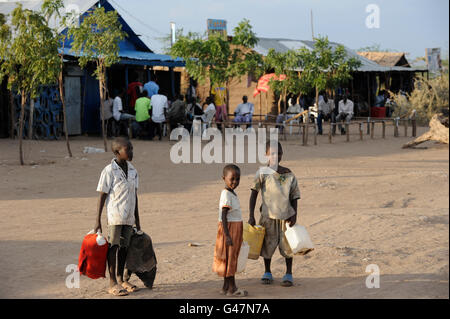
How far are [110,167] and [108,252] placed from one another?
71cm

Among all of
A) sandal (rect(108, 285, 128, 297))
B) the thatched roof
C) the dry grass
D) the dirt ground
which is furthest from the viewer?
the thatched roof

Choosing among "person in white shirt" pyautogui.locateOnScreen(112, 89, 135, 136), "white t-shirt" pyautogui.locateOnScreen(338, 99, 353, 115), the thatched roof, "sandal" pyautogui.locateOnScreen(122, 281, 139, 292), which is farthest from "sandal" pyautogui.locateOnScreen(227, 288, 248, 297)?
the thatched roof

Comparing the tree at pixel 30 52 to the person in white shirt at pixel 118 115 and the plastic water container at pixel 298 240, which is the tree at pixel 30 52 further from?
the plastic water container at pixel 298 240

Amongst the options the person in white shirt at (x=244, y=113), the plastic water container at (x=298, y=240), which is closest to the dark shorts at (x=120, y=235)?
the plastic water container at (x=298, y=240)

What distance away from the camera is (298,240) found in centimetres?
544

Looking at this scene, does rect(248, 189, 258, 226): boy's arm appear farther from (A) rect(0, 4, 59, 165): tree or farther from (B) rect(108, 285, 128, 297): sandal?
(A) rect(0, 4, 59, 165): tree

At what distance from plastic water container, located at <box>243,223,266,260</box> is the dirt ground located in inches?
12.6

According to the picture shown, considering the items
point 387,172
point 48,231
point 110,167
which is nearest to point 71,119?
point 387,172

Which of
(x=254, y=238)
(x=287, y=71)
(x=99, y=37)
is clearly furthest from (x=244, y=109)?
(x=254, y=238)

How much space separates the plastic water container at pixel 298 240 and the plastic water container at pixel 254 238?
0.76ft

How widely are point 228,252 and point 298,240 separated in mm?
617

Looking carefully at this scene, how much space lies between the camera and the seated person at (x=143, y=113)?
737 inches

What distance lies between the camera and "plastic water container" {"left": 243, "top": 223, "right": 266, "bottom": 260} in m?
5.55

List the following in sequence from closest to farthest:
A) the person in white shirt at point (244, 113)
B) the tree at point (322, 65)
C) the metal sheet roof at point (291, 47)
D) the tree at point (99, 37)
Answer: the tree at point (99, 37)
the tree at point (322, 65)
the person in white shirt at point (244, 113)
the metal sheet roof at point (291, 47)
